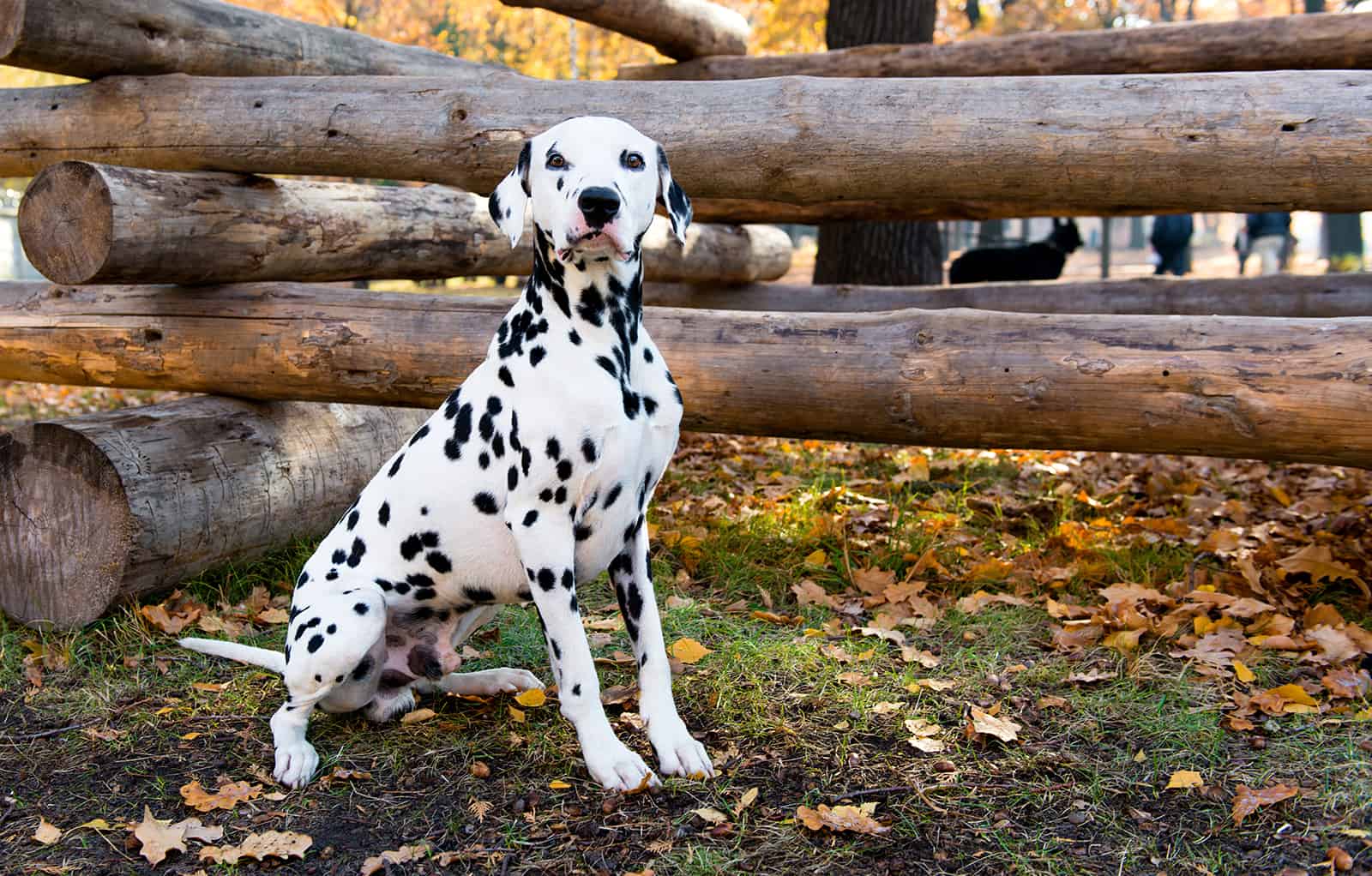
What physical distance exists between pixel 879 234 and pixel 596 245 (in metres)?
6.75

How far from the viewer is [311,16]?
19656 millimetres

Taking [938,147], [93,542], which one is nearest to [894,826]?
[938,147]

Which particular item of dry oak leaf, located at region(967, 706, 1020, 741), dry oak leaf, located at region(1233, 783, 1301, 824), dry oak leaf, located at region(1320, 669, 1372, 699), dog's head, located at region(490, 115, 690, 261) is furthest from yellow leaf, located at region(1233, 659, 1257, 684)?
dog's head, located at region(490, 115, 690, 261)

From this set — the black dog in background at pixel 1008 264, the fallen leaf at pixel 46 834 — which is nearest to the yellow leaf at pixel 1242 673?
the fallen leaf at pixel 46 834

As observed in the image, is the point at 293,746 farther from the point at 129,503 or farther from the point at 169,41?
the point at 169,41

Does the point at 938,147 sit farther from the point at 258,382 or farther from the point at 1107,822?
the point at 258,382

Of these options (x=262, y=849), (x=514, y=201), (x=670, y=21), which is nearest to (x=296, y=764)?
(x=262, y=849)

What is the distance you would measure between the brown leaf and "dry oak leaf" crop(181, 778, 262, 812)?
0.75 feet

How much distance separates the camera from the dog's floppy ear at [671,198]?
3.29 meters

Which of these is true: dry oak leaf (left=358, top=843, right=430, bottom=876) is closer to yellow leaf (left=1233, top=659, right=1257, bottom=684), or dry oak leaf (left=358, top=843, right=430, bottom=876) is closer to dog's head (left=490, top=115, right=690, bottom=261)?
dog's head (left=490, top=115, right=690, bottom=261)

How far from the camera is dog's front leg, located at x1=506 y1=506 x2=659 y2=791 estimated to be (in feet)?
10.6

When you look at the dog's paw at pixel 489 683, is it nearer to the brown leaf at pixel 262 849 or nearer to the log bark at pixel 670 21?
the brown leaf at pixel 262 849

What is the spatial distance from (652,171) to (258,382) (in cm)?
278

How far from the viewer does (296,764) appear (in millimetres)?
3459
